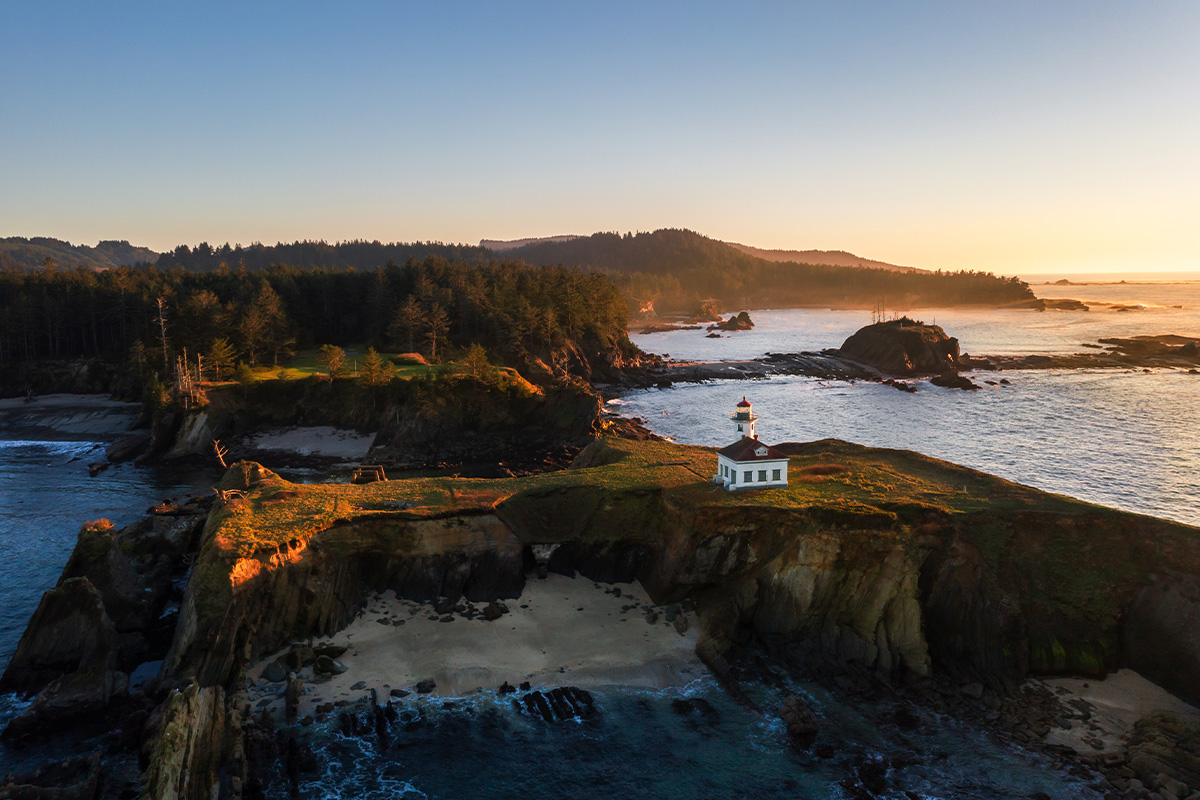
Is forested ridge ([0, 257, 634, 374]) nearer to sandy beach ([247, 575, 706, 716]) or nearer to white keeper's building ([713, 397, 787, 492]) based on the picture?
sandy beach ([247, 575, 706, 716])

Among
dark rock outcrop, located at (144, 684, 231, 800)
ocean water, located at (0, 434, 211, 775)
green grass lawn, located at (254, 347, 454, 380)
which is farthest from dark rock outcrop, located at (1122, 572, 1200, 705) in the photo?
green grass lawn, located at (254, 347, 454, 380)

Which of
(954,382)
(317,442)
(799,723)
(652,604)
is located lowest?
(799,723)

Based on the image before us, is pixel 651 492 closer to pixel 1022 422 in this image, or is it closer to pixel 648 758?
pixel 648 758

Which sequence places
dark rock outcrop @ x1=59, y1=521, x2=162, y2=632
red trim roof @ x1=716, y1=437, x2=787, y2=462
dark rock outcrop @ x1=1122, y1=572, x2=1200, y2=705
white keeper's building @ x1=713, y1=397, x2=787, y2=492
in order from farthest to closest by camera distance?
white keeper's building @ x1=713, y1=397, x2=787, y2=492 < red trim roof @ x1=716, y1=437, x2=787, y2=462 < dark rock outcrop @ x1=59, y1=521, x2=162, y2=632 < dark rock outcrop @ x1=1122, y1=572, x2=1200, y2=705

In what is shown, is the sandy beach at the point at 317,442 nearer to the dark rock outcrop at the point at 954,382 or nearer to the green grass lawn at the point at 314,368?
the green grass lawn at the point at 314,368

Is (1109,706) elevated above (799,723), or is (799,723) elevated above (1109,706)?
(799,723)

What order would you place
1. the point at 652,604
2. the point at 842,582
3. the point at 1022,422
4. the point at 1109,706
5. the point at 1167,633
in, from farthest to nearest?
the point at 1022,422
the point at 652,604
the point at 842,582
the point at 1167,633
the point at 1109,706

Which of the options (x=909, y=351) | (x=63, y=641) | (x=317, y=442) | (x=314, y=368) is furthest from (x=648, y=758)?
(x=909, y=351)
